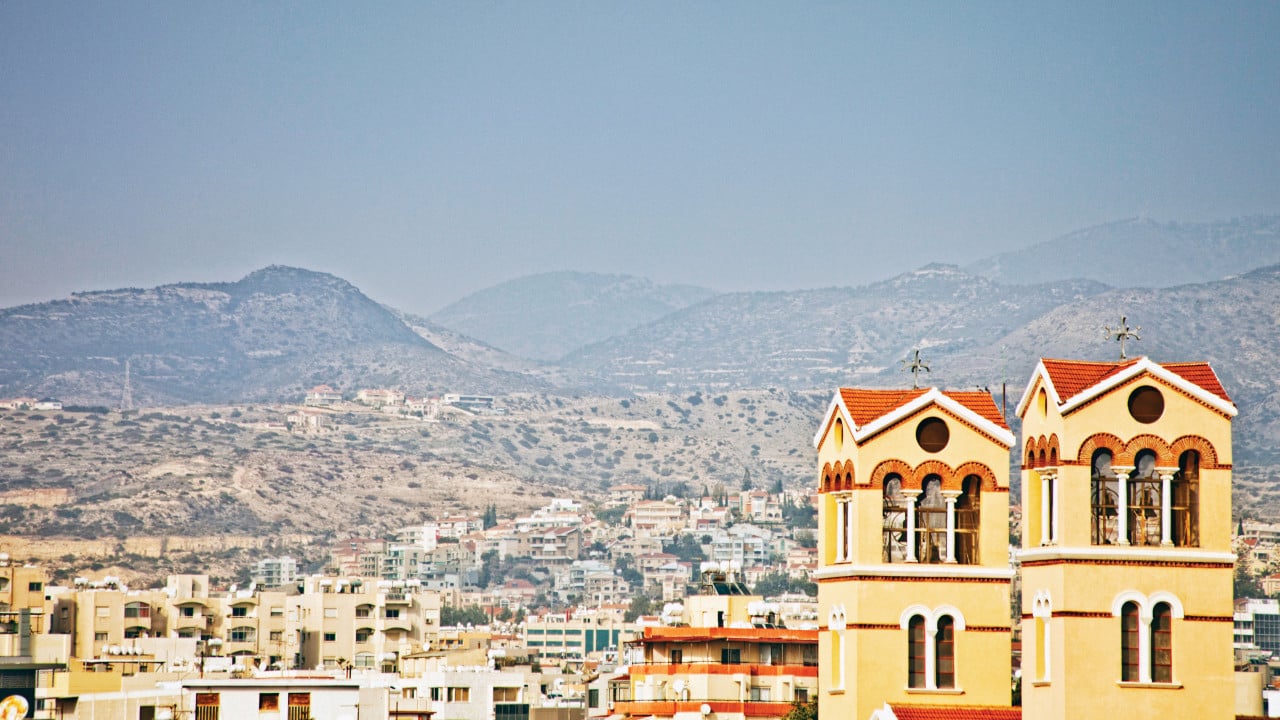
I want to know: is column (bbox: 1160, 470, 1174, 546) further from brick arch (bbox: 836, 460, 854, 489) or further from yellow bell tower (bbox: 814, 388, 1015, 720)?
brick arch (bbox: 836, 460, 854, 489)

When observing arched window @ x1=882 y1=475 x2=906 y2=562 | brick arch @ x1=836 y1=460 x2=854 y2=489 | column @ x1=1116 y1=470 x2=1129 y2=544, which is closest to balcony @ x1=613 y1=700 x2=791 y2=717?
brick arch @ x1=836 y1=460 x2=854 y2=489

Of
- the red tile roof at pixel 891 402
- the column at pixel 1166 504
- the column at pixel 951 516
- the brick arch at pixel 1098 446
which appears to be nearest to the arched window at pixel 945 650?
the column at pixel 951 516

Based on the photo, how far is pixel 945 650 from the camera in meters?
78.1

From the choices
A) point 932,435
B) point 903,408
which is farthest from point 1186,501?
point 903,408

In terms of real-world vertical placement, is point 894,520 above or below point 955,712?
above

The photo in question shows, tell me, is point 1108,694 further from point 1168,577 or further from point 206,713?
point 206,713

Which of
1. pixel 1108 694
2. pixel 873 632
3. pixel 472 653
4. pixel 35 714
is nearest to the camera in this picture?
pixel 1108 694

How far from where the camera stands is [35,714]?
110 m

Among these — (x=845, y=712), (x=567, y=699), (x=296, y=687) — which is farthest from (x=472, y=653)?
(x=845, y=712)

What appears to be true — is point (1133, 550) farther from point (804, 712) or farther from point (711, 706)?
point (711, 706)

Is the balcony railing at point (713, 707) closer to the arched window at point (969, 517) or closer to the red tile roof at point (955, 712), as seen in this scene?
the arched window at point (969, 517)

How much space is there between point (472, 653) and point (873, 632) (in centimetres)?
10556

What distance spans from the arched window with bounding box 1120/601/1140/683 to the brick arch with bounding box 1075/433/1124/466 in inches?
154

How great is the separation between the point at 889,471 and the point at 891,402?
273 cm
